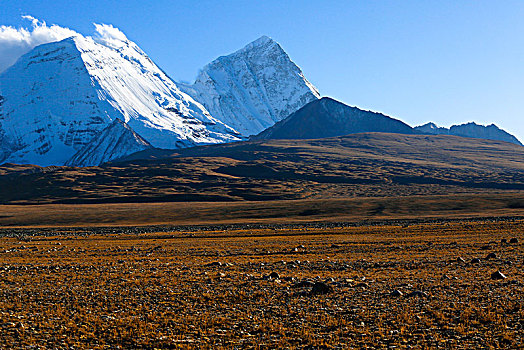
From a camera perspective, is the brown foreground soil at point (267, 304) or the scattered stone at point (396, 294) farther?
the scattered stone at point (396, 294)

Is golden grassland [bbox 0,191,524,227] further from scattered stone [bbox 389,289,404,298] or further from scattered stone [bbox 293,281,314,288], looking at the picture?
scattered stone [bbox 389,289,404,298]

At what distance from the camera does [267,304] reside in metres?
19.8

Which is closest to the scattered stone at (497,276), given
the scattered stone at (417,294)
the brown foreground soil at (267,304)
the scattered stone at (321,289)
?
the brown foreground soil at (267,304)

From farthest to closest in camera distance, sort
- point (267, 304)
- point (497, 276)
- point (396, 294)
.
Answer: point (497, 276) < point (396, 294) < point (267, 304)

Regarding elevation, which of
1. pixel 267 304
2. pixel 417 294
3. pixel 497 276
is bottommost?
pixel 267 304

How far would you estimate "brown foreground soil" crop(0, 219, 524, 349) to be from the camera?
15023 mm

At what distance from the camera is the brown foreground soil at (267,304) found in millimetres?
15023

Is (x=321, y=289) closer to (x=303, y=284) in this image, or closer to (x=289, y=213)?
(x=303, y=284)

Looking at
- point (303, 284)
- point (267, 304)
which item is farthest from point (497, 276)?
point (267, 304)

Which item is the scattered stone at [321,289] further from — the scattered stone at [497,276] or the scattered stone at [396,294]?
the scattered stone at [497,276]

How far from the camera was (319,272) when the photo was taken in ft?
93.8

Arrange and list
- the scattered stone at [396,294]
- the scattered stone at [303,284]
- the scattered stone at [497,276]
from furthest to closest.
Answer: the scattered stone at [497,276] < the scattered stone at [303,284] < the scattered stone at [396,294]

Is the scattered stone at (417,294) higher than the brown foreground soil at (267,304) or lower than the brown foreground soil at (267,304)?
higher

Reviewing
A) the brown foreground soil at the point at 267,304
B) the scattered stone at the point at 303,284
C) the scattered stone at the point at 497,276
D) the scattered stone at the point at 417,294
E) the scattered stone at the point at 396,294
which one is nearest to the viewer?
the brown foreground soil at the point at 267,304
